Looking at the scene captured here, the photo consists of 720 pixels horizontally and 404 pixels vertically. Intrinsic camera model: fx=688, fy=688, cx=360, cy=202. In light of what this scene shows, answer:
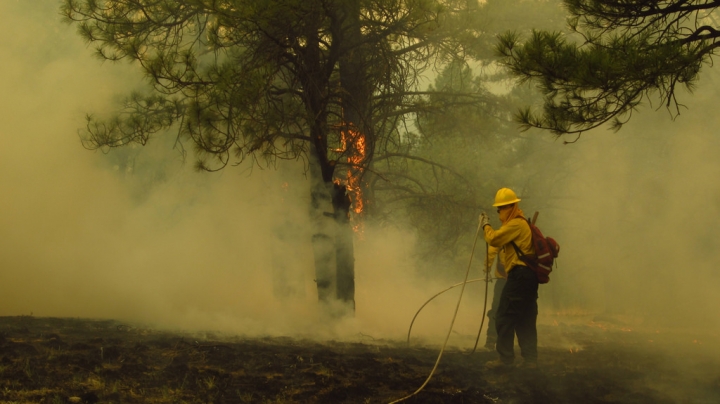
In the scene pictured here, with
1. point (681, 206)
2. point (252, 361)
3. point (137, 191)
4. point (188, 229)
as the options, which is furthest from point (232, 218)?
point (681, 206)

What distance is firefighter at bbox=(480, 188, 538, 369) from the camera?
287 inches

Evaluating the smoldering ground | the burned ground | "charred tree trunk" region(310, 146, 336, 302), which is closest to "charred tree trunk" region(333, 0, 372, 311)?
"charred tree trunk" region(310, 146, 336, 302)

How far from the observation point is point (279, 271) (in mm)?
13453

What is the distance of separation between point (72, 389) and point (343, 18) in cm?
606

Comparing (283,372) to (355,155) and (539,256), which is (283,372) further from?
(355,155)

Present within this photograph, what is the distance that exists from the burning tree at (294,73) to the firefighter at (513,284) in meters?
3.31

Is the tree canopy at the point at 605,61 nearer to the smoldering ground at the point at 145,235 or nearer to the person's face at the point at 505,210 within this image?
the person's face at the point at 505,210

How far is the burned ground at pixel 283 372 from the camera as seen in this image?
589cm

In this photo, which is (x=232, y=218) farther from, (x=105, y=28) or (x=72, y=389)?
(x=72, y=389)

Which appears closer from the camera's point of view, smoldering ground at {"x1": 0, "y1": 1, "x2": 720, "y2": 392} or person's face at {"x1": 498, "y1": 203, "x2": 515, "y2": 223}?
person's face at {"x1": 498, "y1": 203, "x2": 515, "y2": 223}

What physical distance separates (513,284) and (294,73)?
14.6ft

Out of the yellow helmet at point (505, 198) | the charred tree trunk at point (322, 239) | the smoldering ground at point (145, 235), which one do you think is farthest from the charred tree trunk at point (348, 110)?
the yellow helmet at point (505, 198)

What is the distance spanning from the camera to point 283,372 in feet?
22.1

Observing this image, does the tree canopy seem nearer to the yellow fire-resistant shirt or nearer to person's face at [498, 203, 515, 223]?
person's face at [498, 203, 515, 223]
